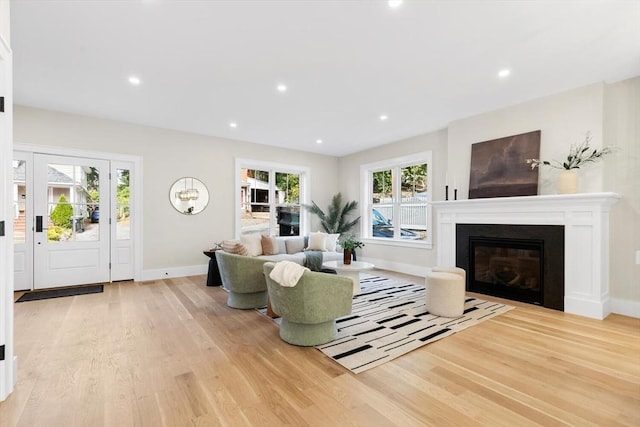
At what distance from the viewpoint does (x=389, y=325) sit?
3.14m

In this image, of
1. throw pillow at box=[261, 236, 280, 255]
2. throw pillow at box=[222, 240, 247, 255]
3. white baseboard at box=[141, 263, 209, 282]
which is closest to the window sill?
throw pillow at box=[261, 236, 280, 255]

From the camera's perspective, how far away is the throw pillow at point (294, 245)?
5.98 meters

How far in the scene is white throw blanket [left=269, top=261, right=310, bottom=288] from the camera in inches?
97.0

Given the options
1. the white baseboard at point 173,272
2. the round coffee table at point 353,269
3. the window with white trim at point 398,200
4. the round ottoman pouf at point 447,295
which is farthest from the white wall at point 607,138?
the white baseboard at point 173,272

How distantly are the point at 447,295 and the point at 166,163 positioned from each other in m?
5.11

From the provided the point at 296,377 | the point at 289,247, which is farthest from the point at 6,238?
the point at 289,247

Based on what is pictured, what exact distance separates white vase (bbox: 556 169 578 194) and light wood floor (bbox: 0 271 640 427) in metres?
1.52

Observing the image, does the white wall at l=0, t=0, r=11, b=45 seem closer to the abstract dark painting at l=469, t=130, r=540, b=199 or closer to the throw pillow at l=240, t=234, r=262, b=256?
the throw pillow at l=240, t=234, r=262, b=256

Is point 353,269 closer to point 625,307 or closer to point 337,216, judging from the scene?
point 337,216

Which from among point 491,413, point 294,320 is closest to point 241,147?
point 294,320

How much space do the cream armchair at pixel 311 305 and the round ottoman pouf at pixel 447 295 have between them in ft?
4.18

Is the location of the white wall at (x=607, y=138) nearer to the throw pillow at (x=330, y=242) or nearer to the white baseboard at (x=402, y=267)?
the white baseboard at (x=402, y=267)

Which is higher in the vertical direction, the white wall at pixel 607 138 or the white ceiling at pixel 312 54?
the white ceiling at pixel 312 54

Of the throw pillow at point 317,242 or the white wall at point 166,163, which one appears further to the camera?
the throw pillow at point 317,242
